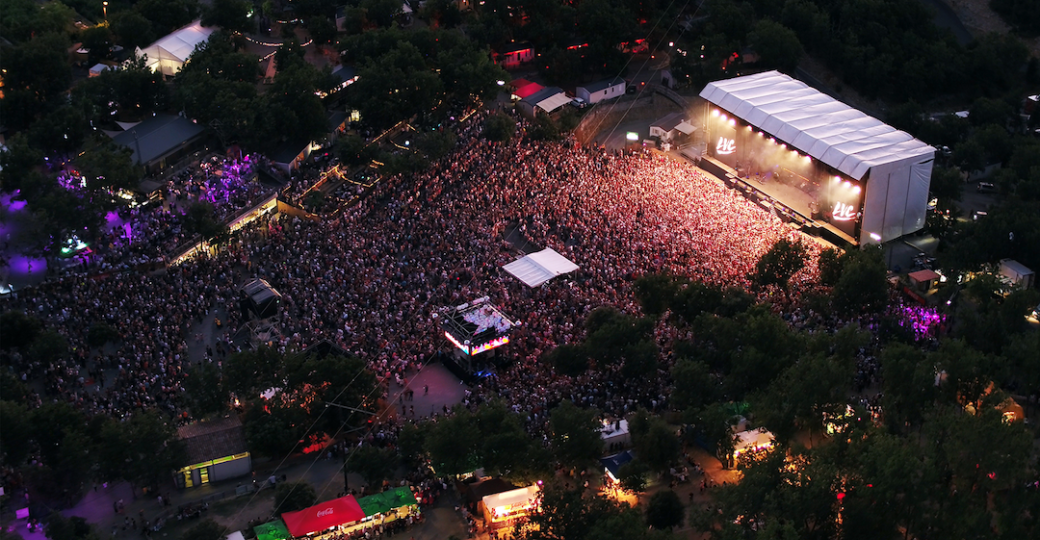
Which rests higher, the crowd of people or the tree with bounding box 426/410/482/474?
the tree with bounding box 426/410/482/474

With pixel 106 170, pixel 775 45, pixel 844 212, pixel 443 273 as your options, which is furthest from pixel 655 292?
pixel 775 45

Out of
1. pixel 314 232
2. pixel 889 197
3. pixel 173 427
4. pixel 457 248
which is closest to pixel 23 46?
pixel 314 232

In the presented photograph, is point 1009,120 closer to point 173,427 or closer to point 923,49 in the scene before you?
point 923,49

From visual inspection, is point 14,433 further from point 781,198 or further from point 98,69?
point 781,198

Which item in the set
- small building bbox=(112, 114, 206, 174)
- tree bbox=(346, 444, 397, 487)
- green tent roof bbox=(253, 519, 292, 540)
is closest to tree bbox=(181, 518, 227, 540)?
green tent roof bbox=(253, 519, 292, 540)

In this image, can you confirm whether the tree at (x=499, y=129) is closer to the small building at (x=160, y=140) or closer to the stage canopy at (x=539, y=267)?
the stage canopy at (x=539, y=267)

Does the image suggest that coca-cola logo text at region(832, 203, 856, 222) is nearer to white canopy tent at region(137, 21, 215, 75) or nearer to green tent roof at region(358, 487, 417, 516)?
green tent roof at region(358, 487, 417, 516)

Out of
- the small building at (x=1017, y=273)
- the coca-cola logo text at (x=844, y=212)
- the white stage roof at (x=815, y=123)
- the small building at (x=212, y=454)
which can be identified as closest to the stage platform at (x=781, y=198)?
the coca-cola logo text at (x=844, y=212)
